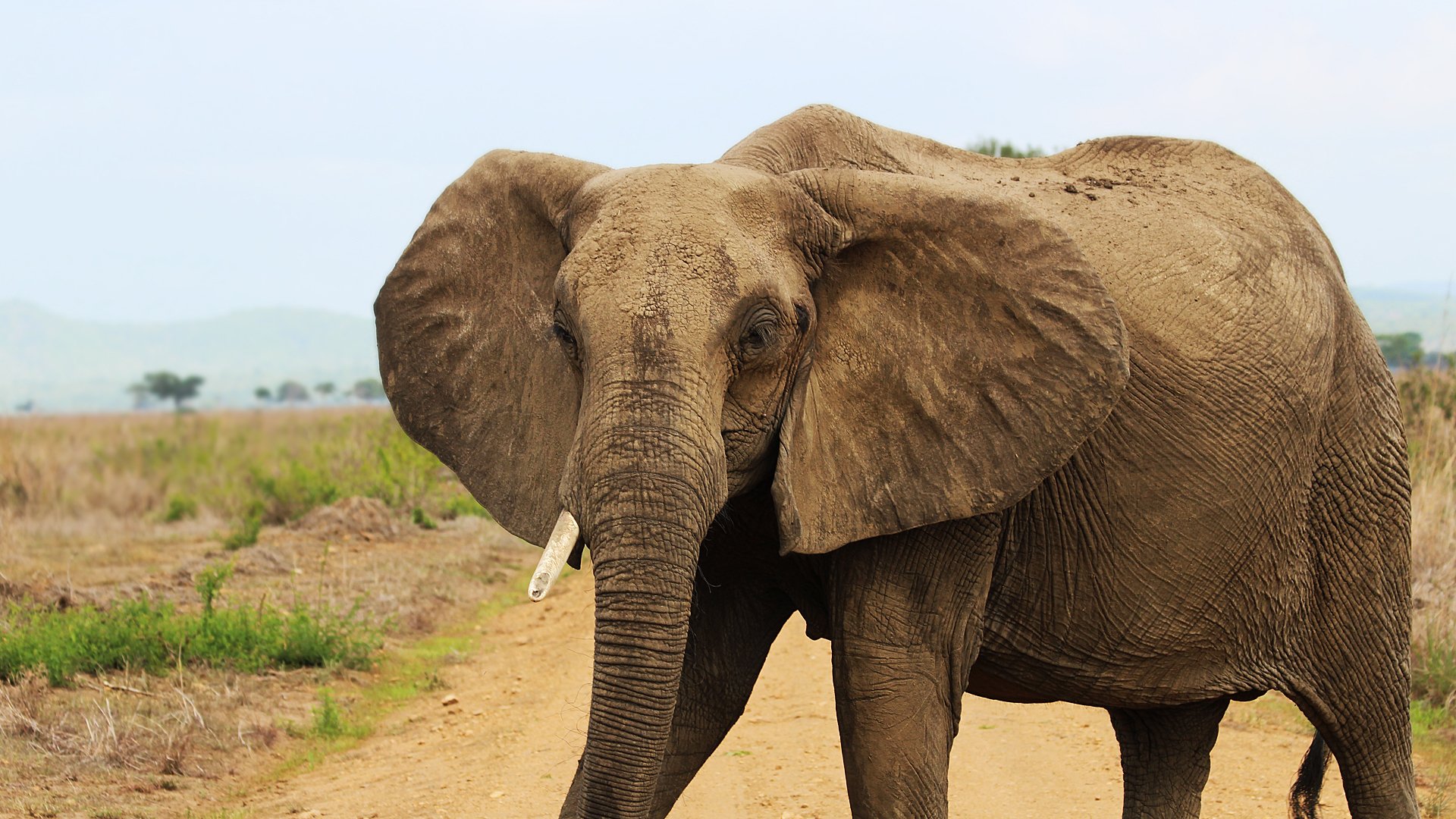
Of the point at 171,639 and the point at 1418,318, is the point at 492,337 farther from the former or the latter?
the point at 1418,318

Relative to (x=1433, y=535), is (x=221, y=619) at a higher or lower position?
lower

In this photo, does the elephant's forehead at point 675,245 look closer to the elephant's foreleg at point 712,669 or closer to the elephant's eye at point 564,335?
the elephant's eye at point 564,335

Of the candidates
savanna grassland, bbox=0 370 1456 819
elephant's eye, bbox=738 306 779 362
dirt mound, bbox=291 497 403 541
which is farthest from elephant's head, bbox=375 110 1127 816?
dirt mound, bbox=291 497 403 541

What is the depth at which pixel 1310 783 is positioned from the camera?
20.3ft

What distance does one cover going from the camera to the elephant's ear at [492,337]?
4488 millimetres

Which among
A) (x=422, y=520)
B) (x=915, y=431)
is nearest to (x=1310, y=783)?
(x=915, y=431)

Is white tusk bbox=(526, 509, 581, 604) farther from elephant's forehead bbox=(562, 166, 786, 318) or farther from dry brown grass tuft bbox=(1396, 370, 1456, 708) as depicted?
dry brown grass tuft bbox=(1396, 370, 1456, 708)

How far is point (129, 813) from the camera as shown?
21.1 ft

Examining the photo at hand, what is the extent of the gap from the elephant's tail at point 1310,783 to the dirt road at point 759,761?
64cm

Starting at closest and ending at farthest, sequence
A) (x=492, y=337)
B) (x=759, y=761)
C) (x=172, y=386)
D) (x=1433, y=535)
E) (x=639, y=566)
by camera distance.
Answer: (x=639, y=566) < (x=492, y=337) < (x=759, y=761) < (x=1433, y=535) < (x=172, y=386)

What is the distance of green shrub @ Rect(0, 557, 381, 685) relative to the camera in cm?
832

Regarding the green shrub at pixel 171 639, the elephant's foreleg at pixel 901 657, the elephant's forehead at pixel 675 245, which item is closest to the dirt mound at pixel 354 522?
the green shrub at pixel 171 639

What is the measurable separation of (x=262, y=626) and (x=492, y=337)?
557 centimetres

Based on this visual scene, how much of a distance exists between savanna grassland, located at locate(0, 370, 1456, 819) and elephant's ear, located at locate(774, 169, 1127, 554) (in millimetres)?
3486
